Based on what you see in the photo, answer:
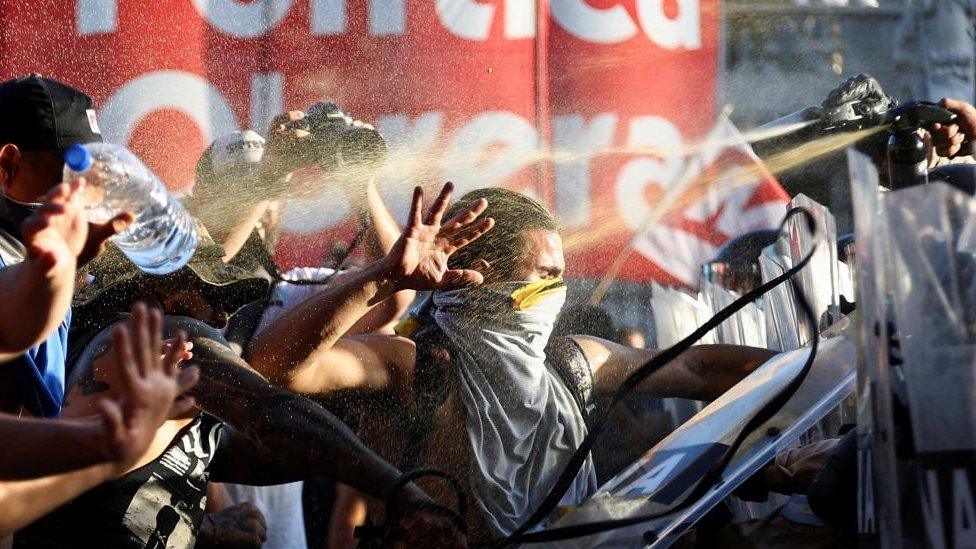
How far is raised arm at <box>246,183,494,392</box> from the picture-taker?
2.32m

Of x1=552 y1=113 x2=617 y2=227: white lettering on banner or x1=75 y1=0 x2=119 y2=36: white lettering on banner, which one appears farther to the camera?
x1=552 y1=113 x2=617 y2=227: white lettering on banner

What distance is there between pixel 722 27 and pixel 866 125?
142 cm

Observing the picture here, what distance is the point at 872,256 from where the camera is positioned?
170cm

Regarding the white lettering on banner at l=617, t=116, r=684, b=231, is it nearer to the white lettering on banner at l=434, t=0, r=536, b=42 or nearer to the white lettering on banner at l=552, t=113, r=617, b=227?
the white lettering on banner at l=552, t=113, r=617, b=227

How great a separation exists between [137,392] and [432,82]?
2320mm

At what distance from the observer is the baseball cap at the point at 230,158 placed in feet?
9.43

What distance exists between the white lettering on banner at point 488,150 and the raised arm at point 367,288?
3.21 feet

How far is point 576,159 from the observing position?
13.1ft

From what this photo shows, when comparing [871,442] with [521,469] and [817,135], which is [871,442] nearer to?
[521,469]

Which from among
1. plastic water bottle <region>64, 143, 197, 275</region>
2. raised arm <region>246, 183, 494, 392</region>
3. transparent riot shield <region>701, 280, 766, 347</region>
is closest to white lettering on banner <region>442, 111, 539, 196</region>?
transparent riot shield <region>701, 280, 766, 347</region>

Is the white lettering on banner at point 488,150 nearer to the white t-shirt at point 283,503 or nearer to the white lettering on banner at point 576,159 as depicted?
the white lettering on banner at point 576,159

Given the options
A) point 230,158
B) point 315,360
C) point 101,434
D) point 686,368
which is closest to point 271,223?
point 230,158

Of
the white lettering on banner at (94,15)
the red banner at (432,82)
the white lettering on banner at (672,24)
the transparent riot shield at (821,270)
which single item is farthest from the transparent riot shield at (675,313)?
the white lettering on banner at (94,15)

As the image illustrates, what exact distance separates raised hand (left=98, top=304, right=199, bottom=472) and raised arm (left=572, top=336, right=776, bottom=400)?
5.13ft
